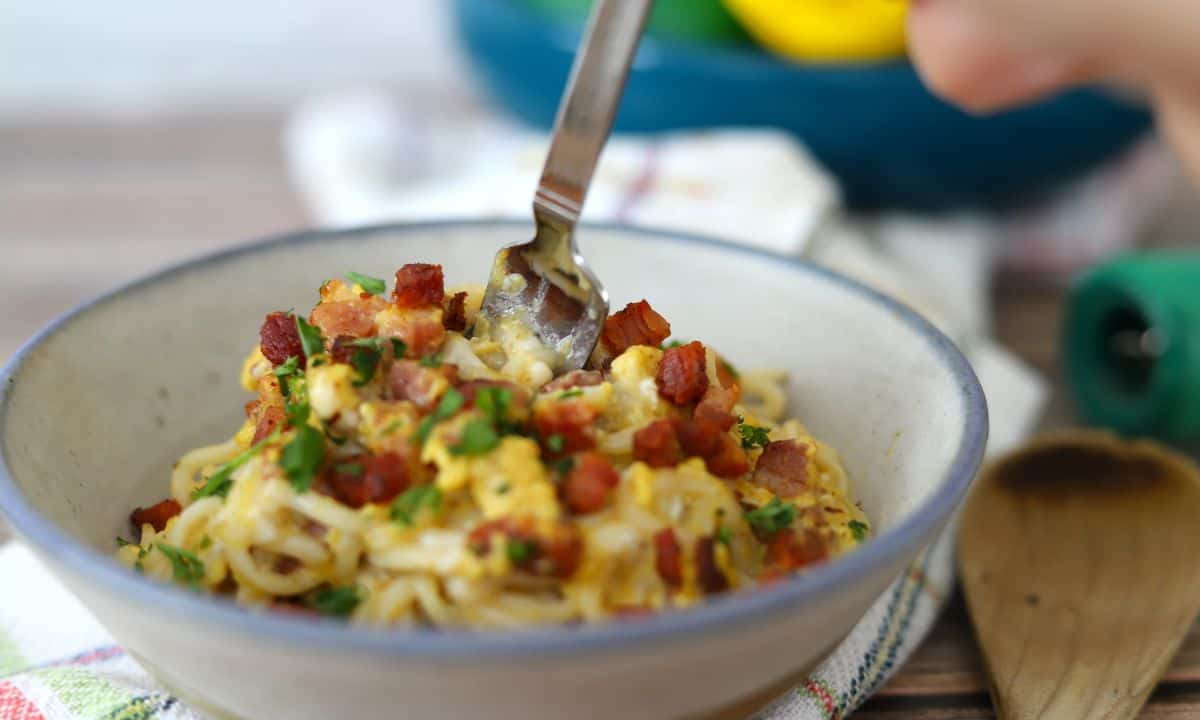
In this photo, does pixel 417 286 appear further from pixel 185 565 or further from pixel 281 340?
pixel 185 565

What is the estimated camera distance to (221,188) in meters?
5.45

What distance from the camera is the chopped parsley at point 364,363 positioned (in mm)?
1871

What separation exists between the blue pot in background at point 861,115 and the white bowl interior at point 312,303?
174 centimetres

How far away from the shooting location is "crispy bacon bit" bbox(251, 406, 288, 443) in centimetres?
196

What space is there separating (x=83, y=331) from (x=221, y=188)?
3504 millimetres

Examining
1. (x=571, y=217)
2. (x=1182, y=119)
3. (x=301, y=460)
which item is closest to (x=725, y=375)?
(x=571, y=217)

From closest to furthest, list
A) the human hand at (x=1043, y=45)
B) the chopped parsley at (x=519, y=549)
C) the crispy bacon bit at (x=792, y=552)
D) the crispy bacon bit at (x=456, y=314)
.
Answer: the chopped parsley at (x=519, y=549) < the crispy bacon bit at (x=792, y=552) < the crispy bacon bit at (x=456, y=314) < the human hand at (x=1043, y=45)

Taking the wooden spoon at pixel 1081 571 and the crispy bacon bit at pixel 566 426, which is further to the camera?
the wooden spoon at pixel 1081 571

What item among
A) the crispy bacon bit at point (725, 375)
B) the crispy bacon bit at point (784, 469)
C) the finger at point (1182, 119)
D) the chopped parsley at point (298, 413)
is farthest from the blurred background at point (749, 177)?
the chopped parsley at point (298, 413)

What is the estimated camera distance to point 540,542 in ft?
5.09

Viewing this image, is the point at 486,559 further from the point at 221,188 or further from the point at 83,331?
the point at 221,188

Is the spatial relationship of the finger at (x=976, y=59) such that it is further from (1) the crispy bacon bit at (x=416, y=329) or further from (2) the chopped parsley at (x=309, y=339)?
(2) the chopped parsley at (x=309, y=339)

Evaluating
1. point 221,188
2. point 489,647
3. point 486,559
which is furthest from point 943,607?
point 221,188

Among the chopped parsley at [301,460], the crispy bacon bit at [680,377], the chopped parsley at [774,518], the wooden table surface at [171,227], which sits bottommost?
the wooden table surface at [171,227]
